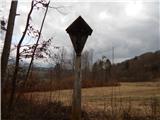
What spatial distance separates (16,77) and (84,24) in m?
7.88

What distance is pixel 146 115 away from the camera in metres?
15.3

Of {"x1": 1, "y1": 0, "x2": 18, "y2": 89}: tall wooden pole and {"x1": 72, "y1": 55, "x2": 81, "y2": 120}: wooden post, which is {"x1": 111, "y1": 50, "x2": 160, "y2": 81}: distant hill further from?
{"x1": 72, "y1": 55, "x2": 81, "y2": 120}: wooden post

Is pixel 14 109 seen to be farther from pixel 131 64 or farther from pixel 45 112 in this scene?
pixel 131 64

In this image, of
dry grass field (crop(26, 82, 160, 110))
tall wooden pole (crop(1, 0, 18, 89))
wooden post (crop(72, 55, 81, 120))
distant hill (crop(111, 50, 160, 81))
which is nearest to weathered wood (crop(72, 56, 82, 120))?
wooden post (crop(72, 55, 81, 120))

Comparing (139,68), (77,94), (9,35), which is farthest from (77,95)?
(139,68)

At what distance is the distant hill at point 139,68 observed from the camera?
91.6m

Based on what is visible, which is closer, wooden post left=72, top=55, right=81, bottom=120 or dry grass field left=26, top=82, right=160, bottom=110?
wooden post left=72, top=55, right=81, bottom=120

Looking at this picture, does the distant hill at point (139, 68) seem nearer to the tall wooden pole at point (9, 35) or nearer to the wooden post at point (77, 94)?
the tall wooden pole at point (9, 35)

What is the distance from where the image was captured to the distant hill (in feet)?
300

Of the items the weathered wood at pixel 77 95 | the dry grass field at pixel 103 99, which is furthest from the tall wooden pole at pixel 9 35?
the weathered wood at pixel 77 95

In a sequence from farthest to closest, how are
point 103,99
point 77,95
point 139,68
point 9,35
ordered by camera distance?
point 139,68 → point 103,99 → point 9,35 → point 77,95

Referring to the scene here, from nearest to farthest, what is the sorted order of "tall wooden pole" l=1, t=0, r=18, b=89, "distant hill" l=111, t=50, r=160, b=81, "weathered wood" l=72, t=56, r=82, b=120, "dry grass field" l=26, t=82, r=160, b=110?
"weathered wood" l=72, t=56, r=82, b=120 < "tall wooden pole" l=1, t=0, r=18, b=89 < "dry grass field" l=26, t=82, r=160, b=110 < "distant hill" l=111, t=50, r=160, b=81

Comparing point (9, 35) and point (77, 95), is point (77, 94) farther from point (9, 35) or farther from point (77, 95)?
point (9, 35)

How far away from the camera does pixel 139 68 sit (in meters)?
100
